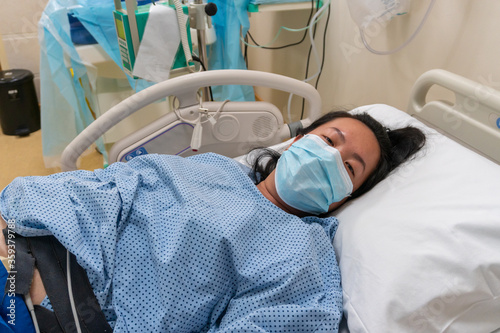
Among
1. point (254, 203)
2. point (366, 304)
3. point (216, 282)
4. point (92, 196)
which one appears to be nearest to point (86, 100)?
point (92, 196)

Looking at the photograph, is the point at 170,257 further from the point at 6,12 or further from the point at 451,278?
the point at 6,12

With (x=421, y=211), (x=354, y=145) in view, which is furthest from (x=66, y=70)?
(x=421, y=211)

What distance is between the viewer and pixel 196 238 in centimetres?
103

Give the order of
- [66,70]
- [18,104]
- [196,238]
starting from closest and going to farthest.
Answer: [196,238] → [66,70] → [18,104]

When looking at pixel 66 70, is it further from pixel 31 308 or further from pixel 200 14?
pixel 31 308

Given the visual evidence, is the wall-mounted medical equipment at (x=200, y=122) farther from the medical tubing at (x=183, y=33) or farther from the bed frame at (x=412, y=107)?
the medical tubing at (x=183, y=33)

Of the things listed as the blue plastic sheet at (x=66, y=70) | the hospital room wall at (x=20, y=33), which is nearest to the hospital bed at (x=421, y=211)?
the blue plastic sheet at (x=66, y=70)

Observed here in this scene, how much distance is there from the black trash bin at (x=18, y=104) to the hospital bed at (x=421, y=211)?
195 cm

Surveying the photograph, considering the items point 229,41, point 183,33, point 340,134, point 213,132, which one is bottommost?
point 213,132

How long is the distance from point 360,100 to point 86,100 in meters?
1.52

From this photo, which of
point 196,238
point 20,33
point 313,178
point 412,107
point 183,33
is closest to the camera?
point 196,238

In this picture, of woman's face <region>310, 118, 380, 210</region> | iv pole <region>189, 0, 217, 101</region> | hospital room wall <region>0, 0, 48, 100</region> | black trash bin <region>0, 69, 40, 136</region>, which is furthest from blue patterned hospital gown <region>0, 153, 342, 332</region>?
hospital room wall <region>0, 0, 48, 100</region>

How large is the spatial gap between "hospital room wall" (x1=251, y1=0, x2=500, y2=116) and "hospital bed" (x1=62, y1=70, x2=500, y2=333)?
181 millimetres

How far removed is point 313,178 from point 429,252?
0.39 m
